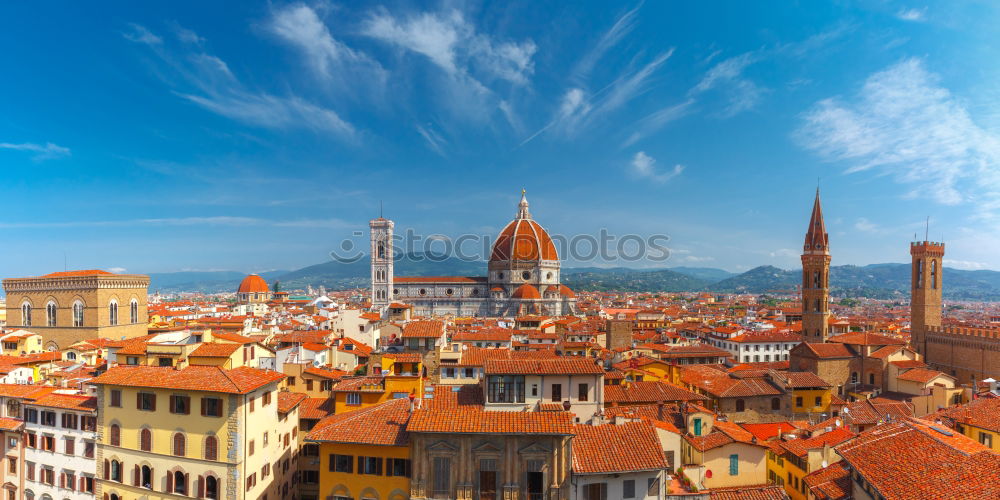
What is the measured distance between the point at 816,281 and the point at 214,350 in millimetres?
60407

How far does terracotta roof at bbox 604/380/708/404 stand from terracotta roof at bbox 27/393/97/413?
21543mm

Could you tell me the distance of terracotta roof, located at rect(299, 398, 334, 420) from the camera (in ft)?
85.1

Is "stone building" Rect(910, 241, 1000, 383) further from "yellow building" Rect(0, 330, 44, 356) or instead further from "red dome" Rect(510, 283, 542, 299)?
"yellow building" Rect(0, 330, 44, 356)

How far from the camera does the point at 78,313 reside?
199ft

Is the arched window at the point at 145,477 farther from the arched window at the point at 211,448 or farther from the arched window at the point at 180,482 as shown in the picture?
the arched window at the point at 211,448

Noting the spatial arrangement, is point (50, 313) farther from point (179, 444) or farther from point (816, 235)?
point (816, 235)

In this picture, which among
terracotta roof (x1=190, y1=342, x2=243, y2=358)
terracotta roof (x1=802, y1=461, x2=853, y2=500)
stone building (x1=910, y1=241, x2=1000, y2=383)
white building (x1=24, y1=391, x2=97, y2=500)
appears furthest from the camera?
stone building (x1=910, y1=241, x2=1000, y2=383)

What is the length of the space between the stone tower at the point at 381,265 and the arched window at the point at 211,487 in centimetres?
10009

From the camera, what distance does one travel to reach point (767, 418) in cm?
3228

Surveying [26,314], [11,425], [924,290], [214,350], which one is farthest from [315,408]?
[924,290]

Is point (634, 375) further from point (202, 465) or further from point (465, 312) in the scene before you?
point (465, 312)

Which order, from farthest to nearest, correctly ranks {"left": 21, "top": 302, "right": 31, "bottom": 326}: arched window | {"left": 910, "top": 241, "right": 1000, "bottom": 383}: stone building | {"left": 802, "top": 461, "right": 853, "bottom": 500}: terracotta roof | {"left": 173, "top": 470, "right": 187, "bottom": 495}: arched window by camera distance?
{"left": 21, "top": 302, "right": 31, "bottom": 326}: arched window, {"left": 910, "top": 241, "right": 1000, "bottom": 383}: stone building, {"left": 173, "top": 470, "right": 187, "bottom": 495}: arched window, {"left": 802, "top": 461, "right": 853, "bottom": 500}: terracotta roof

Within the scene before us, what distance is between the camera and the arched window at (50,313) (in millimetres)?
61125

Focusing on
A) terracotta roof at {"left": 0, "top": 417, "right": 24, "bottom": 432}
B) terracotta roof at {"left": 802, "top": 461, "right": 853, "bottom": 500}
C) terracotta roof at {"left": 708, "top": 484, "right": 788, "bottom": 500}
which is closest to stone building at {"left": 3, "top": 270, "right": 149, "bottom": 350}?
terracotta roof at {"left": 0, "top": 417, "right": 24, "bottom": 432}
